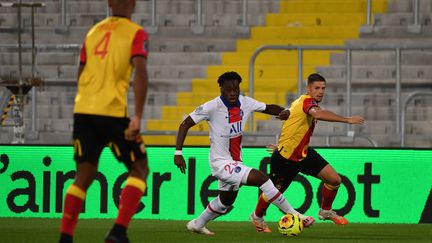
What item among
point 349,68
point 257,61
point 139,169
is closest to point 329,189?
point 349,68

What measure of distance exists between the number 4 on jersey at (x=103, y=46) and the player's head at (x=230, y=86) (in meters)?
3.70

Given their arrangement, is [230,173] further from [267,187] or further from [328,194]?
[328,194]

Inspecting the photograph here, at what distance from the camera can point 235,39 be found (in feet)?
66.8

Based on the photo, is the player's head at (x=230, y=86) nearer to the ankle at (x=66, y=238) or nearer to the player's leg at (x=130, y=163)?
the player's leg at (x=130, y=163)

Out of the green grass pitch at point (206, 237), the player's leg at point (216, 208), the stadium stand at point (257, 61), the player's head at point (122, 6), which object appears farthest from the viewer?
the stadium stand at point (257, 61)

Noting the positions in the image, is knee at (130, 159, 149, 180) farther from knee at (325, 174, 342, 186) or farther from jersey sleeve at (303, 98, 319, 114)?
knee at (325, 174, 342, 186)

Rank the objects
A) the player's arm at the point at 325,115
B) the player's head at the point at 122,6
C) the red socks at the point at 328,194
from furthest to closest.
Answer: the red socks at the point at 328,194 → the player's arm at the point at 325,115 → the player's head at the point at 122,6

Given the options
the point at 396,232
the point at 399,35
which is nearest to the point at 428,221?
the point at 396,232

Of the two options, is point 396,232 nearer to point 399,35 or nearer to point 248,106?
point 248,106

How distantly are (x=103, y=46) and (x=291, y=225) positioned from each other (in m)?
4.22

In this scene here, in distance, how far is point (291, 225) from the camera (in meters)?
12.9

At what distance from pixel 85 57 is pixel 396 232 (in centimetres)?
553

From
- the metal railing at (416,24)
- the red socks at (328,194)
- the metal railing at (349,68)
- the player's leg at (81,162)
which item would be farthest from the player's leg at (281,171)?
the metal railing at (416,24)

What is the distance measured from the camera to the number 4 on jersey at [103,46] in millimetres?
9305
